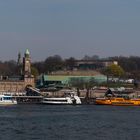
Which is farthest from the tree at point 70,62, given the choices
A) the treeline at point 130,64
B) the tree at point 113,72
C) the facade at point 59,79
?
the facade at point 59,79

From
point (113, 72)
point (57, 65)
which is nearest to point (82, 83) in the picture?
point (113, 72)

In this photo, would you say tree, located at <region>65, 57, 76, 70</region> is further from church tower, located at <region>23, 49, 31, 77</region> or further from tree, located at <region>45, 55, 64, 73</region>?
church tower, located at <region>23, 49, 31, 77</region>

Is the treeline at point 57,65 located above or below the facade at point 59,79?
above

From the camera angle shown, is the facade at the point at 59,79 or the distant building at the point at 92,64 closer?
the facade at the point at 59,79

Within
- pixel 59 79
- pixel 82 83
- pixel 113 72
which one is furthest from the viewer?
pixel 113 72

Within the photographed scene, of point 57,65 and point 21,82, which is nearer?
point 21,82

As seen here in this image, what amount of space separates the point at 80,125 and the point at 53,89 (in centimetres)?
7574

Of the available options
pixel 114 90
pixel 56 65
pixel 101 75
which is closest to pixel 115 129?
pixel 114 90

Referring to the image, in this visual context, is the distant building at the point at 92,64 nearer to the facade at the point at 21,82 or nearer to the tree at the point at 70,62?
the tree at the point at 70,62

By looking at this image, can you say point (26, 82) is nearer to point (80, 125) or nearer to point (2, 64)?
point (2, 64)

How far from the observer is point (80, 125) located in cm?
4691

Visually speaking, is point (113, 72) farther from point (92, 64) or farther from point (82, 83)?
point (82, 83)

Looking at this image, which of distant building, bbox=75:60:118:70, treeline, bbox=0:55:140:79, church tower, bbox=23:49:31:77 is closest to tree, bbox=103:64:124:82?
treeline, bbox=0:55:140:79

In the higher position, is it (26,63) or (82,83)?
(26,63)
